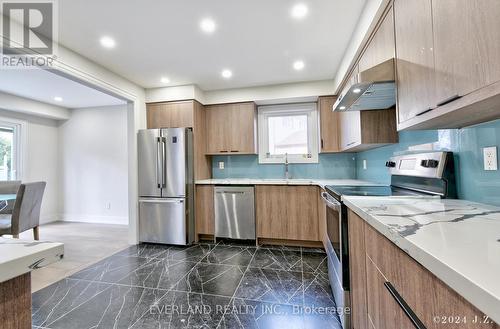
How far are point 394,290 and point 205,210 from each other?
2.90 meters

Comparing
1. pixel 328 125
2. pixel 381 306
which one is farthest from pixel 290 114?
pixel 381 306

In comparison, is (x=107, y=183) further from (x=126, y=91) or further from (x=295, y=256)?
(x=295, y=256)

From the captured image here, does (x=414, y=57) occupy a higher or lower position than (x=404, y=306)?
higher

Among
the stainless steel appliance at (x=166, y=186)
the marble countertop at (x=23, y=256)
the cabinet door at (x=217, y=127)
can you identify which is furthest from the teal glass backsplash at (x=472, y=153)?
the stainless steel appliance at (x=166, y=186)

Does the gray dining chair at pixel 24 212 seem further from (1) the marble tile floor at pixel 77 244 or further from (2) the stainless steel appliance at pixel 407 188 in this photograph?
(2) the stainless steel appliance at pixel 407 188

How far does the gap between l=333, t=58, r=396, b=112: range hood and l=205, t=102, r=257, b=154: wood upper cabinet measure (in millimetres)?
1836

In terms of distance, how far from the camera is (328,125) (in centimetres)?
336

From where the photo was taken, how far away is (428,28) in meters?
1.05

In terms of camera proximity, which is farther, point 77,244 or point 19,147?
point 19,147

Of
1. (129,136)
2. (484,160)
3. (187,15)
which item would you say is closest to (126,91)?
(129,136)

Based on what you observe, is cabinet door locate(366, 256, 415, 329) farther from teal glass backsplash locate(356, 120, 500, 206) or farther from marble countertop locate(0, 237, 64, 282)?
marble countertop locate(0, 237, 64, 282)

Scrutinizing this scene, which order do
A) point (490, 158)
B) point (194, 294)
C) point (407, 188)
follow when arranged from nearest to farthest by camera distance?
point (490, 158)
point (407, 188)
point (194, 294)

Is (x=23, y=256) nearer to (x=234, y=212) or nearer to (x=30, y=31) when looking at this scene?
(x=30, y=31)

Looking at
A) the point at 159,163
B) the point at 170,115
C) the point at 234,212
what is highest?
the point at 170,115
